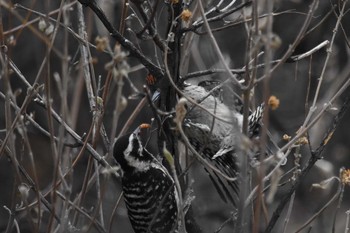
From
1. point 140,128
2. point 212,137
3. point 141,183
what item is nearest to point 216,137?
point 212,137

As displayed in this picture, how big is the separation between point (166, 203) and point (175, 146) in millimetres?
632

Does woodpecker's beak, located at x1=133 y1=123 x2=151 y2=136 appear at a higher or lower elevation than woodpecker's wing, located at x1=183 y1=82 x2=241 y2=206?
higher

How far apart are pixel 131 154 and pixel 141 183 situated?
20cm

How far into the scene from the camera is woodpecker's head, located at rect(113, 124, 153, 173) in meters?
4.93

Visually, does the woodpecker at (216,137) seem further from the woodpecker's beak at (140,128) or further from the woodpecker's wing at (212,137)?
the woodpecker's beak at (140,128)

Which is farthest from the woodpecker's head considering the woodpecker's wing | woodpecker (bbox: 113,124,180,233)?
the woodpecker's wing

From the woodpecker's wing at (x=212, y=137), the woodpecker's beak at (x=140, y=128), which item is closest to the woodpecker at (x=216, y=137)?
the woodpecker's wing at (x=212, y=137)

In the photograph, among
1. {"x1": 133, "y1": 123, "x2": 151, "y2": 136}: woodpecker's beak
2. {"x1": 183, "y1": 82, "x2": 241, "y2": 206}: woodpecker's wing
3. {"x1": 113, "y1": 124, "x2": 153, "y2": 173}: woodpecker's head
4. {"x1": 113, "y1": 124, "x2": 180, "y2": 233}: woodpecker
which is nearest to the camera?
{"x1": 133, "y1": 123, "x2": 151, "y2": 136}: woodpecker's beak

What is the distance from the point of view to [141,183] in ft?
16.5

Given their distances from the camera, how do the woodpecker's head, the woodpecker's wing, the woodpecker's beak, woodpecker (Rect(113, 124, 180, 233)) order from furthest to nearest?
the woodpecker's wing → the woodpecker's head → woodpecker (Rect(113, 124, 180, 233)) → the woodpecker's beak

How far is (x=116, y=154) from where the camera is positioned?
16.5ft

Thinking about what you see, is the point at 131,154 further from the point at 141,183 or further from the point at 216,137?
the point at 216,137

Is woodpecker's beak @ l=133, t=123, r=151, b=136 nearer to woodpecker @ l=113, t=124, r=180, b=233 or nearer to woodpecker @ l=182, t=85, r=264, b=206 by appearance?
woodpecker @ l=113, t=124, r=180, b=233

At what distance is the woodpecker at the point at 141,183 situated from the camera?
482 centimetres
